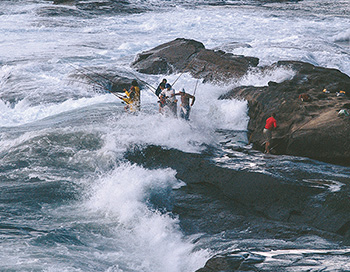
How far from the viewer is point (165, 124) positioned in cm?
1289

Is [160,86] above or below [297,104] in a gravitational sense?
above

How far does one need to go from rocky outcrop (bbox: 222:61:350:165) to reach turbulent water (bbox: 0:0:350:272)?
409mm

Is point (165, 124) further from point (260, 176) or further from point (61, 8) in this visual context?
point (61, 8)

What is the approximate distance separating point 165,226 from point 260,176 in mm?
2367

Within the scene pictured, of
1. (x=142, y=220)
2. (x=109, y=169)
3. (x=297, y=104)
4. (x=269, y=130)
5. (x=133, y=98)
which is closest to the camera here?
(x=142, y=220)

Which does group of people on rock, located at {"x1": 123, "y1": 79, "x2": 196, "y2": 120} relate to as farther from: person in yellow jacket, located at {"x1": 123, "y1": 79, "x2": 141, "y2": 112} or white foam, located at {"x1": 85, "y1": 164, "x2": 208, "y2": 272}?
white foam, located at {"x1": 85, "y1": 164, "x2": 208, "y2": 272}

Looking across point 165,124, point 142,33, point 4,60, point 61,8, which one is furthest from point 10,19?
point 165,124

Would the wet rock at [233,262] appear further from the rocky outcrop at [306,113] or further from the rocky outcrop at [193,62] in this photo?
the rocky outcrop at [193,62]

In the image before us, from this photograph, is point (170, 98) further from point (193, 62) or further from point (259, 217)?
point (193, 62)

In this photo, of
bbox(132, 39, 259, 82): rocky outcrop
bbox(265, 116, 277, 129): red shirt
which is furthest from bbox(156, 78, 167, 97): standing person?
bbox(132, 39, 259, 82): rocky outcrop

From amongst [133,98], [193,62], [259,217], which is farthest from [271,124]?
[193,62]

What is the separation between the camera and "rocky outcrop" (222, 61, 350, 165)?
10.5 meters

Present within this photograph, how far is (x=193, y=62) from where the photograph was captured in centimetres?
1988

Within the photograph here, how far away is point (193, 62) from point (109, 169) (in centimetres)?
1016
